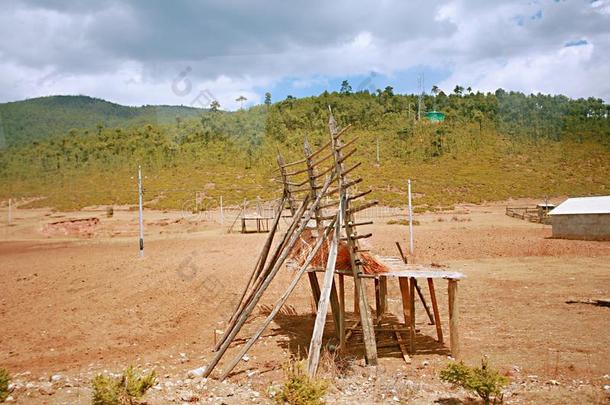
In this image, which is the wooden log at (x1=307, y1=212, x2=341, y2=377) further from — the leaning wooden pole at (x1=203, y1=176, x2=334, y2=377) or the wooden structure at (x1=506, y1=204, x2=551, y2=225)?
the wooden structure at (x1=506, y1=204, x2=551, y2=225)

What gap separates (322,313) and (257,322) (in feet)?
10.3

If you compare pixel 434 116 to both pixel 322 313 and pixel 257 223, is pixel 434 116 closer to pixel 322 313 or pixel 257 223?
pixel 257 223

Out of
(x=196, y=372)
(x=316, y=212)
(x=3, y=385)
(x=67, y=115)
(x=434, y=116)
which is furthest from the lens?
(x=67, y=115)

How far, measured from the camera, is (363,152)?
56062mm

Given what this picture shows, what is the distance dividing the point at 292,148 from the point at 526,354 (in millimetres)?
50815

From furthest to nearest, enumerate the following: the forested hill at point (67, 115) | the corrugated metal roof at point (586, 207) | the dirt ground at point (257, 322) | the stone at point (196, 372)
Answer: the forested hill at point (67, 115) < the corrugated metal roof at point (586, 207) < the stone at point (196, 372) < the dirt ground at point (257, 322)

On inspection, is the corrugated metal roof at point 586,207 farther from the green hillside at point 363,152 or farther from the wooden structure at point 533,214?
the green hillside at point 363,152

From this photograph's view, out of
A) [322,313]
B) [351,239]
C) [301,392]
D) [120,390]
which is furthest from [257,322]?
[301,392]

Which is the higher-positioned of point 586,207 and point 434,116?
point 434,116

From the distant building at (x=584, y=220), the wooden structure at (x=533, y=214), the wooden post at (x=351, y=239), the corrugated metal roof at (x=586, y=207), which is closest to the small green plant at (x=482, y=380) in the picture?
the wooden post at (x=351, y=239)

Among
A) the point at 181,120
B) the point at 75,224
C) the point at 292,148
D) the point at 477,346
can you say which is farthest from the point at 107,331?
the point at 181,120

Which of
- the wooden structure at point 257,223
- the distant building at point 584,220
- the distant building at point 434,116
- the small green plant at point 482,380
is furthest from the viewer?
the distant building at point 434,116

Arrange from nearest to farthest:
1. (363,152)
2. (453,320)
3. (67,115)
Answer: (453,320)
(363,152)
(67,115)

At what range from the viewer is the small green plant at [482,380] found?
4.78 metres
